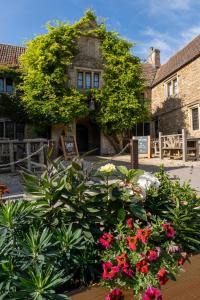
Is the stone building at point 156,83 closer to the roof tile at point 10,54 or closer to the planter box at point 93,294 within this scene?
the roof tile at point 10,54

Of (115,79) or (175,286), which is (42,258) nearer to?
(175,286)

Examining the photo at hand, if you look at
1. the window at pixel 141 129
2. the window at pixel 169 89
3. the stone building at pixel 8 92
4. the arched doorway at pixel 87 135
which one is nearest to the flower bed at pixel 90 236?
the stone building at pixel 8 92

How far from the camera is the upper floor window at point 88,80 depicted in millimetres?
20266

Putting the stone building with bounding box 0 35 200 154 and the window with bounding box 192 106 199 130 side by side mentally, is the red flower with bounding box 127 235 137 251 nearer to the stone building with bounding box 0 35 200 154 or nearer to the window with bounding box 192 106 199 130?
the stone building with bounding box 0 35 200 154

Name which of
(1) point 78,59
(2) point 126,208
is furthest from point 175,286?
(1) point 78,59

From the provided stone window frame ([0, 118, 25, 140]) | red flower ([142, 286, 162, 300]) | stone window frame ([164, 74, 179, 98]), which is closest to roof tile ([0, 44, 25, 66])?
stone window frame ([0, 118, 25, 140])

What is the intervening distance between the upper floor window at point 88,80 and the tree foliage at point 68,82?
2.59 ft

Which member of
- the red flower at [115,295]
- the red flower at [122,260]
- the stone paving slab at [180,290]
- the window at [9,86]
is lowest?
the stone paving slab at [180,290]

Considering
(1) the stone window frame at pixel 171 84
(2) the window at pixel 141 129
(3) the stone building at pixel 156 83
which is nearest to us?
(3) the stone building at pixel 156 83

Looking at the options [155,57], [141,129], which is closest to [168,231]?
[141,129]

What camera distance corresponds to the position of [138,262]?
5.47ft

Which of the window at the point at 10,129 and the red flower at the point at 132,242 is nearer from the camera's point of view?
the red flower at the point at 132,242

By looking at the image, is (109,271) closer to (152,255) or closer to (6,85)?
(152,255)

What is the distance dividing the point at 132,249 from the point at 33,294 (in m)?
0.60
